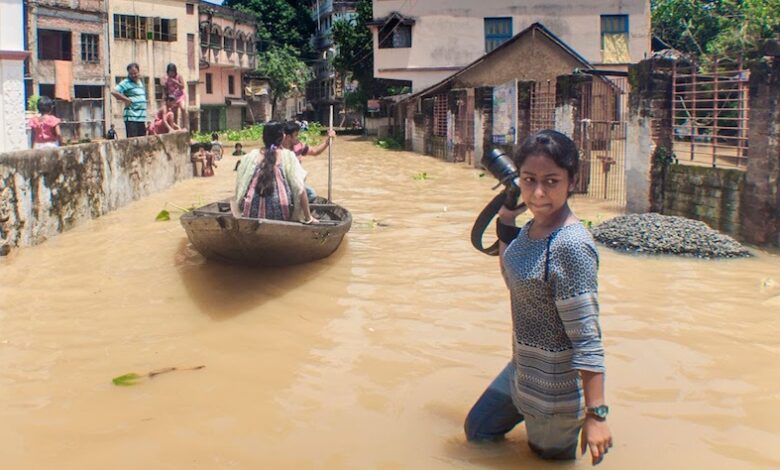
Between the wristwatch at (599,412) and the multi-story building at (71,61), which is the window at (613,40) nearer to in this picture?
the multi-story building at (71,61)

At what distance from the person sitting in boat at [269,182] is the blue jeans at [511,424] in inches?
161

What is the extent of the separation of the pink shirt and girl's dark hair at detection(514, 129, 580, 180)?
10.1 meters

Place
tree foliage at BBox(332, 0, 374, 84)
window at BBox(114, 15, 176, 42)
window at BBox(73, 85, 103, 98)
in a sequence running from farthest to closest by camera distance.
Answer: tree foliage at BBox(332, 0, 374, 84) < window at BBox(114, 15, 176, 42) < window at BBox(73, 85, 103, 98)

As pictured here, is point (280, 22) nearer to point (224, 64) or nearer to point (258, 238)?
point (224, 64)

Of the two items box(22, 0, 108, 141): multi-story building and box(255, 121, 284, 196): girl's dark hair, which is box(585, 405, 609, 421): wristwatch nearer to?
box(255, 121, 284, 196): girl's dark hair

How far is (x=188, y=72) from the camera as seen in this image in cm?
4044

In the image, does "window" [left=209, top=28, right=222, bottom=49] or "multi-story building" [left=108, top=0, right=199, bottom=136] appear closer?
"multi-story building" [left=108, top=0, right=199, bottom=136]

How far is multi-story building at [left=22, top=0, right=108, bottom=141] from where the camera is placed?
30.7m

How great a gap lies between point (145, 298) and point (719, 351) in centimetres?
480

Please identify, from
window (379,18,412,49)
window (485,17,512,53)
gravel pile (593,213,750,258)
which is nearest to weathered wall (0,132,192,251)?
gravel pile (593,213,750,258)

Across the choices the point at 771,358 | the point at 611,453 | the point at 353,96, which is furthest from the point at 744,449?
the point at 353,96

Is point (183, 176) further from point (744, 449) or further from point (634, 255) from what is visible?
point (744, 449)

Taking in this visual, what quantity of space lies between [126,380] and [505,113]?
49.0 ft

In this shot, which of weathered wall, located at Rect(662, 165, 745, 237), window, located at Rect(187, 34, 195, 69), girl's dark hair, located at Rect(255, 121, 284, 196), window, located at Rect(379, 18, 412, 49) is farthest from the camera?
window, located at Rect(187, 34, 195, 69)
